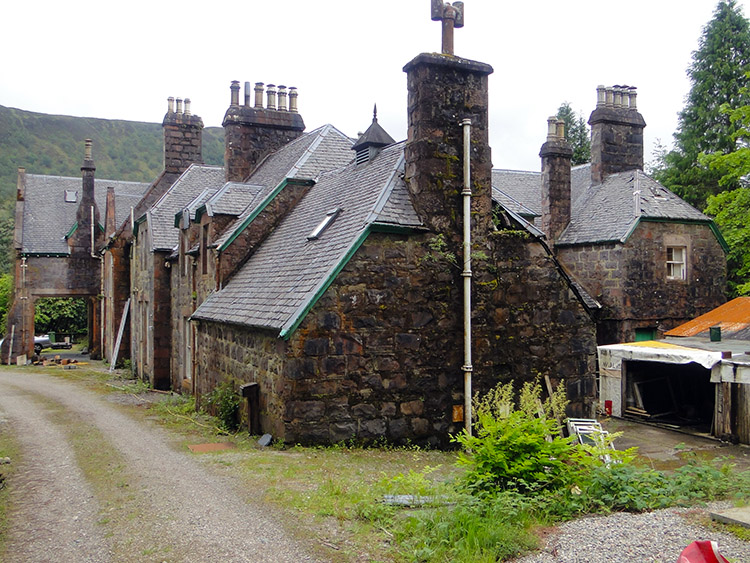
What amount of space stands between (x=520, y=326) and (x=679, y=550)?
23.9ft

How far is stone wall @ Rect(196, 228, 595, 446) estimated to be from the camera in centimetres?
1151

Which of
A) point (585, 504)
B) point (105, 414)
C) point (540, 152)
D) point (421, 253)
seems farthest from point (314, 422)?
point (540, 152)

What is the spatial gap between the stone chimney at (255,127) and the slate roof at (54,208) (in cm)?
1434

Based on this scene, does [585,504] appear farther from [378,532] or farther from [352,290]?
[352,290]

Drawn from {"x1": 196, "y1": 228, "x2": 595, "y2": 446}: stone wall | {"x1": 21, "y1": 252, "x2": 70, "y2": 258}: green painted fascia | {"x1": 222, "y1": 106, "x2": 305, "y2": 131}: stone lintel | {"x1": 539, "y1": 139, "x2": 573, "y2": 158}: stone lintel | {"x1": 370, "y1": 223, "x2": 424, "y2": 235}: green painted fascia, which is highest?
{"x1": 222, "y1": 106, "x2": 305, "y2": 131}: stone lintel

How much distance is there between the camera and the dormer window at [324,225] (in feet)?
44.3

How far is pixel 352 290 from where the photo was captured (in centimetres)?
1173

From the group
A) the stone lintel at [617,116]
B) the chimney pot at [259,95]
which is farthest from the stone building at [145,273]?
the stone lintel at [617,116]

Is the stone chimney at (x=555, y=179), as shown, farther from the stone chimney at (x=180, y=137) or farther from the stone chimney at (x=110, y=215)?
the stone chimney at (x=110, y=215)

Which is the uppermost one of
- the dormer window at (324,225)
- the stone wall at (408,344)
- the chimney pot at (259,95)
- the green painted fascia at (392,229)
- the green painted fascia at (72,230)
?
the chimney pot at (259,95)

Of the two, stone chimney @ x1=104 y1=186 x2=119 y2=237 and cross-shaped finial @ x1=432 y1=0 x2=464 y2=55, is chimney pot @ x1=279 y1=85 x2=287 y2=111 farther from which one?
stone chimney @ x1=104 y1=186 x2=119 y2=237

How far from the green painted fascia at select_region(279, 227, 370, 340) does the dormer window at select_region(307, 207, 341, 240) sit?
6.44 ft

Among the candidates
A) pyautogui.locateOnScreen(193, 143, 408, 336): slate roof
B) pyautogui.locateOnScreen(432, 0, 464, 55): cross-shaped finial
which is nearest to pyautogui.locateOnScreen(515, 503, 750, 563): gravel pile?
pyautogui.locateOnScreen(193, 143, 408, 336): slate roof

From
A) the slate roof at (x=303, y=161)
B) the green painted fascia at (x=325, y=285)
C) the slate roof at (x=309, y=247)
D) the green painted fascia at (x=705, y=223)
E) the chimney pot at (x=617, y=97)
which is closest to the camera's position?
the green painted fascia at (x=325, y=285)
